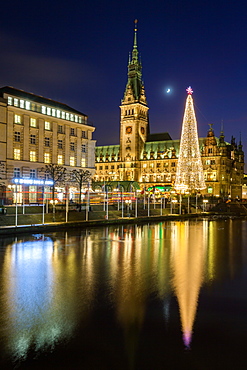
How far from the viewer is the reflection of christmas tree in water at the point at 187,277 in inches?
449

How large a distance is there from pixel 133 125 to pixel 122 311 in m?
160

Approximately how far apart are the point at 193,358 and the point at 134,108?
166120 millimetres

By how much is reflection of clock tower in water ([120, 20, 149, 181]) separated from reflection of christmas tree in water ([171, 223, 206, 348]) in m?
142

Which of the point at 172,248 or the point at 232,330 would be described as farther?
the point at 172,248

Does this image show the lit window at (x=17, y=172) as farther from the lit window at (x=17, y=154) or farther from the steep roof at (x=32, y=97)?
the steep roof at (x=32, y=97)

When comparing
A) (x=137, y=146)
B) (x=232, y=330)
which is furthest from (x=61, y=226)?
(x=137, y=146)

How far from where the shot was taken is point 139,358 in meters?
8.62

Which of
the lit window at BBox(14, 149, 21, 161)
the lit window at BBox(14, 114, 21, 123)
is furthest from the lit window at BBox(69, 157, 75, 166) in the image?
the lit window at BBox(14, 114, 21, 123)

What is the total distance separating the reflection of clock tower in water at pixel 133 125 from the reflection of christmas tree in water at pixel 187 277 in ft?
465

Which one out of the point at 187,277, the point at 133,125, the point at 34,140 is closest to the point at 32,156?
the point at 34,140

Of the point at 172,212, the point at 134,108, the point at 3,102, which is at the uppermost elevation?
the point at 134,108

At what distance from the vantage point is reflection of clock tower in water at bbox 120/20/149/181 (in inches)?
6654

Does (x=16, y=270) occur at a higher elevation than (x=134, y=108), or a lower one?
lower

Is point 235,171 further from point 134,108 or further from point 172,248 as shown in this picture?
point 172,248
